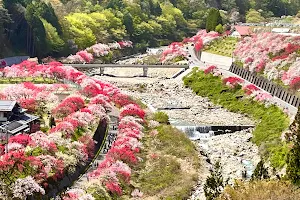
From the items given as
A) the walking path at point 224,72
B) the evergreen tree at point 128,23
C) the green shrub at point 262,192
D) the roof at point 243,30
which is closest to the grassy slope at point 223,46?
the walking path at point 224,72

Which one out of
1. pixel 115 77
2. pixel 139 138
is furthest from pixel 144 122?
pixel 115 77

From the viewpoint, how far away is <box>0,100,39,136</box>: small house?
3628cm

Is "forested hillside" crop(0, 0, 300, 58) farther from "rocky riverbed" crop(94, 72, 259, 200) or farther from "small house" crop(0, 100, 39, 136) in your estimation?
"small house" crop(0, 100, 39, 136)

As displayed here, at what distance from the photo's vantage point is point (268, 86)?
215 ft

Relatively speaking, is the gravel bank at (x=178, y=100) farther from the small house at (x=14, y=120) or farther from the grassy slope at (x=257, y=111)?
the small house at (x=14, y=120)

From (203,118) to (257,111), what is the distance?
18.9ft

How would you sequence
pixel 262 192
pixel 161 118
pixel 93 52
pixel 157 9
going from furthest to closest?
pixel 157 9 → pixel 93 52 → pixel 161 118 → pixel 262 192

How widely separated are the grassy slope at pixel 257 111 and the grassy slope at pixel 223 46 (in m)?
8.95

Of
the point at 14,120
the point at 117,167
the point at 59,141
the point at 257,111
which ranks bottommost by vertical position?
the point at 257,111

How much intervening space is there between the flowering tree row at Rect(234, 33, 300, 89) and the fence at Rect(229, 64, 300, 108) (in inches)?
32.6

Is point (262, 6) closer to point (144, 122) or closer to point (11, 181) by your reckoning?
point (144, 122)

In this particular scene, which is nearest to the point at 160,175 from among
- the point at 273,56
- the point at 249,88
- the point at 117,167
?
the point at 117,167

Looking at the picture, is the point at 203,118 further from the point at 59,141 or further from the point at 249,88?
the point at 59,141

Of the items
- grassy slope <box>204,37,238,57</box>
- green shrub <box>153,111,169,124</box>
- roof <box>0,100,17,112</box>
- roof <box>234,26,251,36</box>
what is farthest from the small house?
roof <box>234,26,251,36</box>
